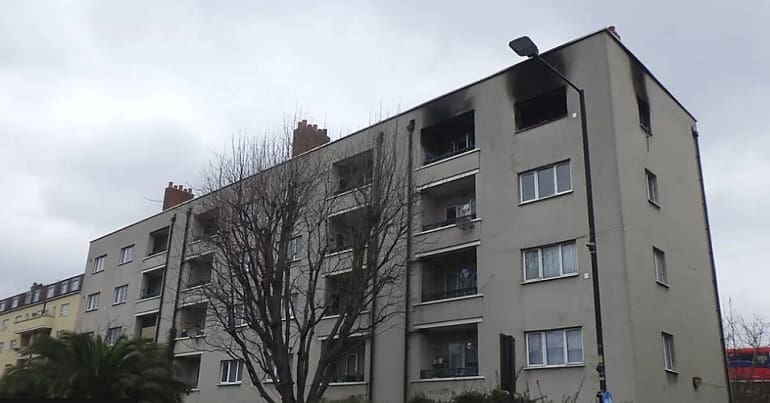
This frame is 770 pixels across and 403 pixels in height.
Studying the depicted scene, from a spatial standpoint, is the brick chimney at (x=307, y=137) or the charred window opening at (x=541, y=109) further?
the brick chimney at (x=307, y=137)

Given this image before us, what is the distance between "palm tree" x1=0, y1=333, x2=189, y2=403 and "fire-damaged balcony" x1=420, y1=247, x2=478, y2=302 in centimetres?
1065

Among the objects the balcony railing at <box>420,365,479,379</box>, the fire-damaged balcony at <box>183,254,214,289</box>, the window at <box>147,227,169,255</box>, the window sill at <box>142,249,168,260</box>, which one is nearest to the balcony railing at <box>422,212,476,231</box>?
the balcony railing at <box>420,365,479,379</box>

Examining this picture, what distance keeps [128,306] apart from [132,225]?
586 centimetres

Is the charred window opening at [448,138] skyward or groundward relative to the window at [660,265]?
skyward

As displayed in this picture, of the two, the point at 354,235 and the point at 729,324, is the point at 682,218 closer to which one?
the point at 354,235

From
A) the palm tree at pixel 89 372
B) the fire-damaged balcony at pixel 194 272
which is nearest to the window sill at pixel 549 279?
the palm tree at pixel 89 372

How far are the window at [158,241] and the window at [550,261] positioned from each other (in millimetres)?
27871

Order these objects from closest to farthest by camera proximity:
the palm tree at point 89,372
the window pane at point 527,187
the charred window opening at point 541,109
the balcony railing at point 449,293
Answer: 1. the palm tree at point 89,372
2. the window pane at point 527,187
3. the charred window opening at point 541,109
4. the balcony railing at point 449,293

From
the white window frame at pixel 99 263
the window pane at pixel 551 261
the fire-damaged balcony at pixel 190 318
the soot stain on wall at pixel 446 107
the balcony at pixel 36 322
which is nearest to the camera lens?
the window pane at pixel 551 261

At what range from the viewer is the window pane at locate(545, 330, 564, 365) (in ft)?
72.3

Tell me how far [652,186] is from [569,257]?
4.56m

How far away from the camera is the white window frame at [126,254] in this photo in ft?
153

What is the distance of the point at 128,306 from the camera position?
44281mm

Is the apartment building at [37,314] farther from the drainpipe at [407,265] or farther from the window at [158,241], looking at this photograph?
the drainpipe at [407,265]
